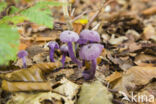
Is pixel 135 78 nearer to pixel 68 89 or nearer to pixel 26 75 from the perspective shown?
pixel 68 89

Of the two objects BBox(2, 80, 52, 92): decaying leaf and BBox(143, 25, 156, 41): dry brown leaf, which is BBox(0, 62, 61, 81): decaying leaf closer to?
BBox(2, 80, 52, 92): decaying leaf

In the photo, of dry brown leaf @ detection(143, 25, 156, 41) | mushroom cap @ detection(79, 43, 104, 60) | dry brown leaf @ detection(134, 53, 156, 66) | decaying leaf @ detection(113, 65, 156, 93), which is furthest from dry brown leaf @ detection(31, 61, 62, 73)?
dry brown leaf @ detection(143, 25, 156, 41)

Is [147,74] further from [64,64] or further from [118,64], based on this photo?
[64,64]

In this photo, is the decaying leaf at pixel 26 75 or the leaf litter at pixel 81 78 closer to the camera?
the leaf litter at pixel 81 78

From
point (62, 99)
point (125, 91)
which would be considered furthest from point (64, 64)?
point (125, 91)

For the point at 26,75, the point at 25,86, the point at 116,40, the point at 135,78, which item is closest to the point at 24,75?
the point at 26,75

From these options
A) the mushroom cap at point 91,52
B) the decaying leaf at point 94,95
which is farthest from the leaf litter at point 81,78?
the mushroom cap at point 91,52

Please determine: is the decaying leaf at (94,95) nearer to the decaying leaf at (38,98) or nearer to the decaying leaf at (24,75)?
the decaying leaf at (38,98)
